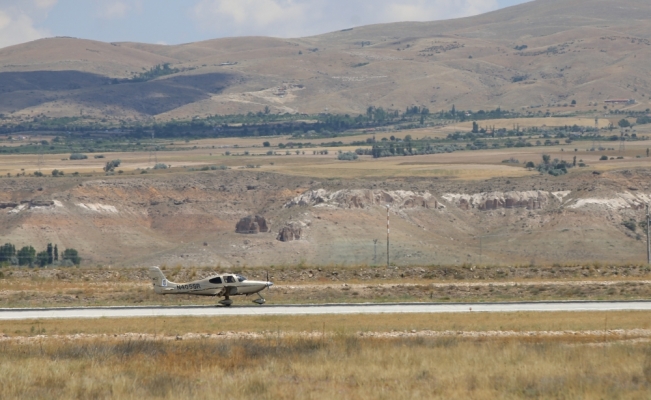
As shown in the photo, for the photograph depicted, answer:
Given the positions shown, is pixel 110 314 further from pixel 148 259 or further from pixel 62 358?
pixel 148 259

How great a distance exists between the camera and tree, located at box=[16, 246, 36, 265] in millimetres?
84438

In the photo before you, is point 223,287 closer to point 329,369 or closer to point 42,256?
point 329,369

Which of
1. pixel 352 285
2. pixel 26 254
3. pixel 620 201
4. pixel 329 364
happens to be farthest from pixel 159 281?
pixel 620 201

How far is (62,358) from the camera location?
1156 inches

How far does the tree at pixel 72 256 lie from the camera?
94.2 m

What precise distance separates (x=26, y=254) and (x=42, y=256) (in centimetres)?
137

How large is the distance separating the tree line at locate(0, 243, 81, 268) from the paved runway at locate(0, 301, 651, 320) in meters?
42.1

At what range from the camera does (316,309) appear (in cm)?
4291

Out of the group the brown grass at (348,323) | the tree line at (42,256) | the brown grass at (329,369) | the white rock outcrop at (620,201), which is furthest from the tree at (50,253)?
the brown grass at (329,369)

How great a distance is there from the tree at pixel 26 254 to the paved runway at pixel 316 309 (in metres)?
41.9

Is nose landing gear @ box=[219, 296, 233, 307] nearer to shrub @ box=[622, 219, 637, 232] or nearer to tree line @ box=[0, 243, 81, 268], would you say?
tree line @ box=[0, 243, 81, 268]

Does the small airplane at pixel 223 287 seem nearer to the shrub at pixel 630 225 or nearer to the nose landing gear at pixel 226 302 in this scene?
the nose landing gear at pixel 226 302

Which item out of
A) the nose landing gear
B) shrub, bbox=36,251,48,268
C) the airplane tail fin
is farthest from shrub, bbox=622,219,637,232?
the airplane tail fin

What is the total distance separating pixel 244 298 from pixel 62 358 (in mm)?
18894
